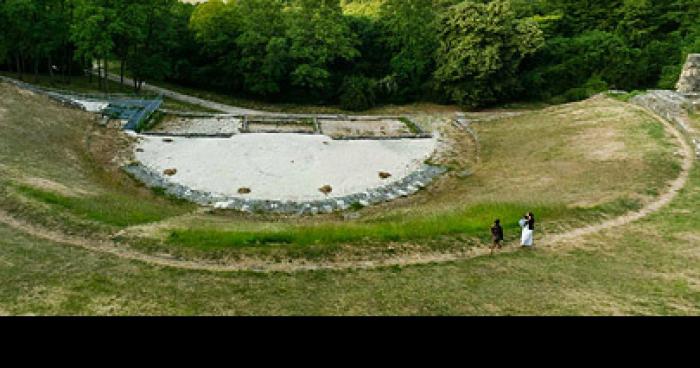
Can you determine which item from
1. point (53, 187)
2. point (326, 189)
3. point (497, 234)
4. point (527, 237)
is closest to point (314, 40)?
point (326, 189)

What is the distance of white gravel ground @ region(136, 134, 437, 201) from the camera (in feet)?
77.0

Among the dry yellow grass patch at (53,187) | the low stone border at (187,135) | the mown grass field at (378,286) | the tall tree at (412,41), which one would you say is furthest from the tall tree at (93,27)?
the mown grass field at (378,286)

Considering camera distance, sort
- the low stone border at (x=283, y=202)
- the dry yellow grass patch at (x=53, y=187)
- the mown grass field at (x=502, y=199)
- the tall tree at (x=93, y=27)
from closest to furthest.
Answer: the mown grass field at (x=502, y=199)
the dry yellow grass patch at (x=53, y=187)
the low stone border at (x=283, y=202)
the tall tree at (x=93, y=27)

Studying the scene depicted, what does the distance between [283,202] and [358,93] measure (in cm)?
2478

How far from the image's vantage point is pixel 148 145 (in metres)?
27.1

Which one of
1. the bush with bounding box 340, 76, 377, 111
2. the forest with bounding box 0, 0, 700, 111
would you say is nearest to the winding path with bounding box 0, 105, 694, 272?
the forest with bounding box 0, 0, 700, 111

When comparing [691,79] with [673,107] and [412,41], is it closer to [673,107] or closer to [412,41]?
[673,107]

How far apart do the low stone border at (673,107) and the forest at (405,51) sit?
40.1ft

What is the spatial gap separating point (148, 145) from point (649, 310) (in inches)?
911

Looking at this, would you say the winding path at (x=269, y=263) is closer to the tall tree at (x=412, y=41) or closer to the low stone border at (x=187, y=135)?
the low stone border at (x=187, y=135)

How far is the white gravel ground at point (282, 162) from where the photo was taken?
77.0 feet

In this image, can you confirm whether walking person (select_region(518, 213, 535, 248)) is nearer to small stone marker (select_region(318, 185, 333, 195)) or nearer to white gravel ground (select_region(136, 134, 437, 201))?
white gravel ground (select_region(136, 134, 437, 201))

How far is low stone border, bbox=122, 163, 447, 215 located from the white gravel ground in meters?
0.45

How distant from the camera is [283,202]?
72.2 feet
